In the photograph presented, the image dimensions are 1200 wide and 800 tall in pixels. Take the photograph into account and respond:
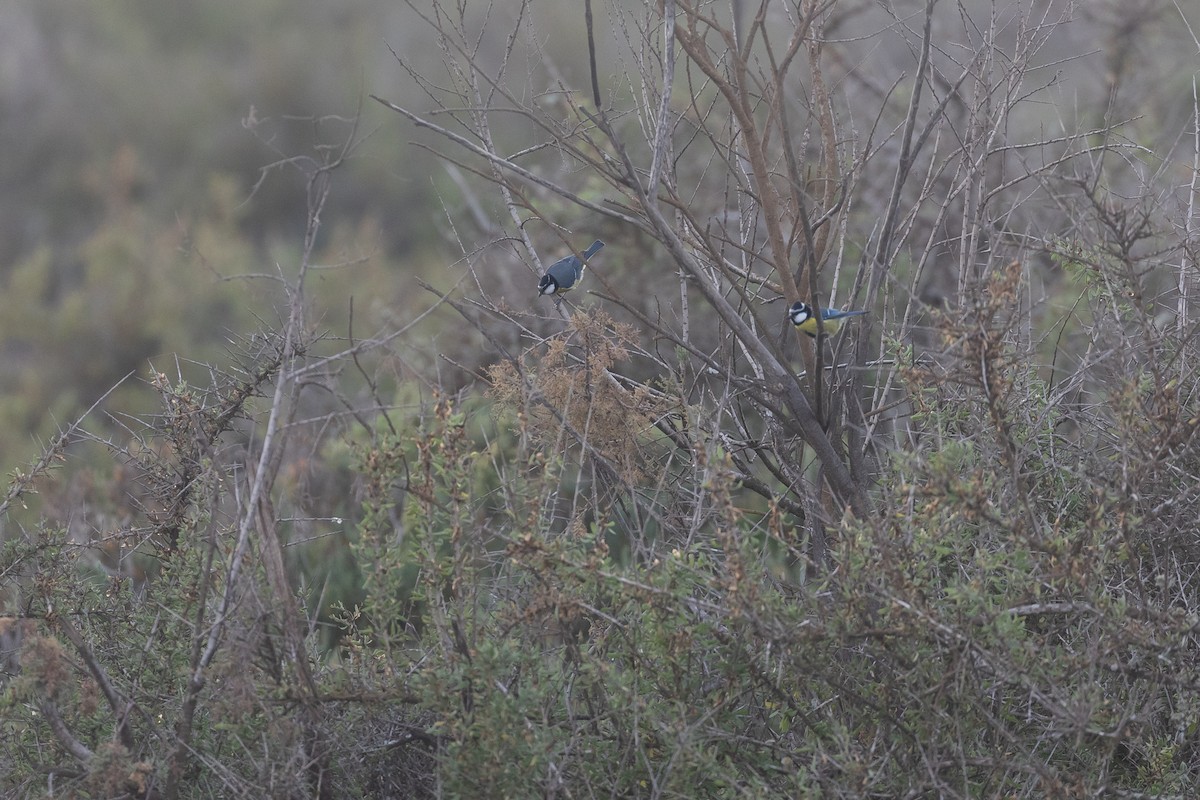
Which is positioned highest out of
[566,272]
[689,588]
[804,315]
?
[566,272]

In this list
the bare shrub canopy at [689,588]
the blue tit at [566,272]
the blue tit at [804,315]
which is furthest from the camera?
the blue tit at [566,272]

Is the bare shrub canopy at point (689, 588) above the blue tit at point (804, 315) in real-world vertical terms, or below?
below

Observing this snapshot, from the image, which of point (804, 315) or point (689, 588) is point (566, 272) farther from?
point (689, 588)

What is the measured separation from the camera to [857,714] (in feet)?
8.63

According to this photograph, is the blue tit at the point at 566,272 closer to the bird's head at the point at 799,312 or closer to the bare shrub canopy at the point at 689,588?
the bare shrub canopy at the point at 689,588

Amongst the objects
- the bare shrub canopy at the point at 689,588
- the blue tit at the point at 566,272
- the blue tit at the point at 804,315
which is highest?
the blue tit at the point at 566,272

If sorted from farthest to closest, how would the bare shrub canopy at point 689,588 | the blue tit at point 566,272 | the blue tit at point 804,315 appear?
the blue tit at point 566,272
the blue tit at point 804,315
the bare shrub canopy at point 689,588

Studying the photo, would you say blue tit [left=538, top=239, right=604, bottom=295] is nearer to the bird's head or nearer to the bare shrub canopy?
the bare shrub canopy

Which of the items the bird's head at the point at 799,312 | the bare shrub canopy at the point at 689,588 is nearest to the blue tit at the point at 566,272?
the bare shrub canopy at the point at 689,588

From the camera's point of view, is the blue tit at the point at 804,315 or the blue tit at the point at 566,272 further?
the blue tit at the point at 566,272

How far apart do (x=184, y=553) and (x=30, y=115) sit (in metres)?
15.8

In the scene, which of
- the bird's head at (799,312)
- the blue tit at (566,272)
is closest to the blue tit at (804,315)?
the bird's head at (799,312)

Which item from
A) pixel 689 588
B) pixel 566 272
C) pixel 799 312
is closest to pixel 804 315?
pixel 799 312

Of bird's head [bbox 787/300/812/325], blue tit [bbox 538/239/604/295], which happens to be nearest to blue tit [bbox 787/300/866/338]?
bird's head [bbox 787/300/812/325]
